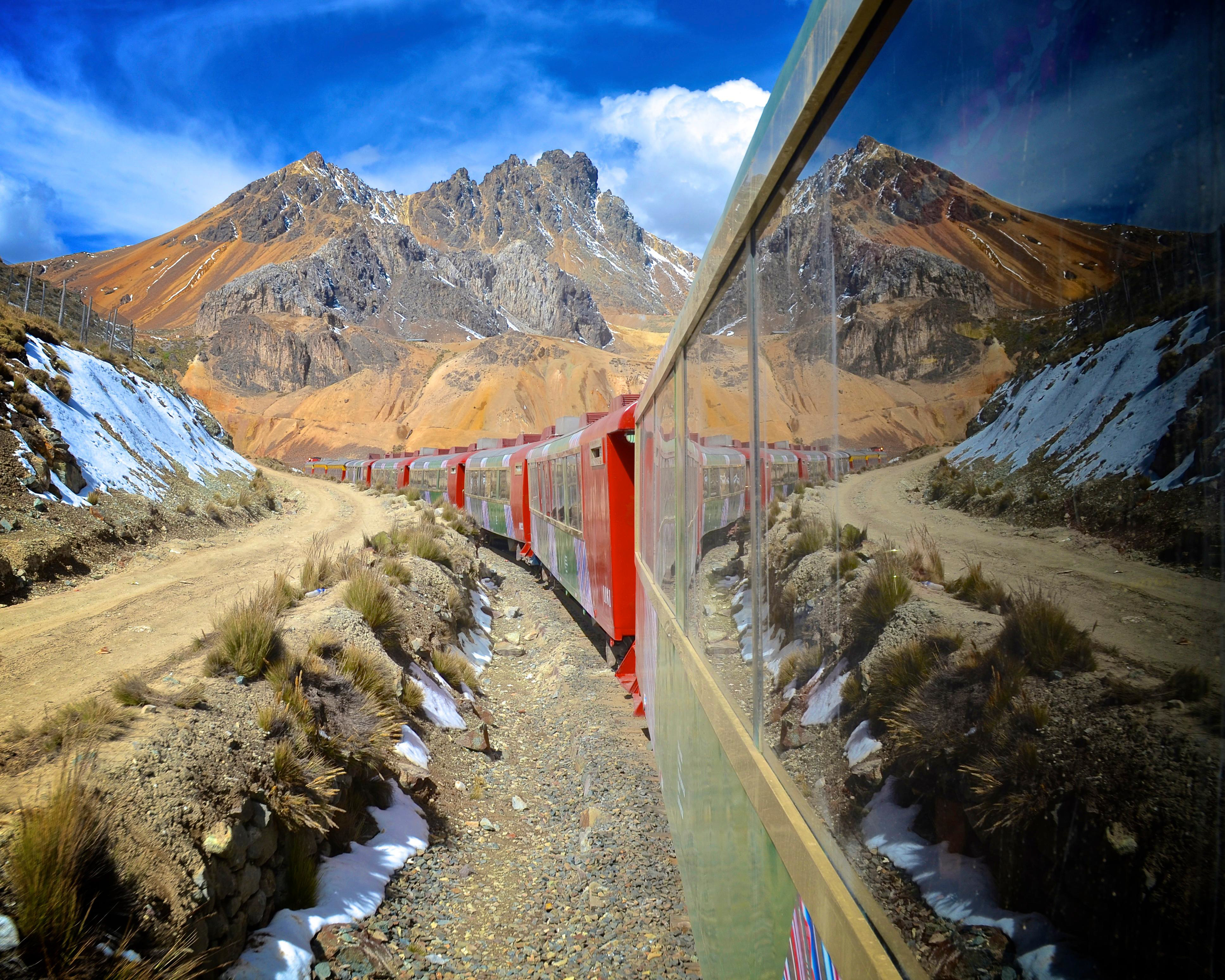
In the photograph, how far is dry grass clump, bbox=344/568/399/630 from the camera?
7711 millimetres

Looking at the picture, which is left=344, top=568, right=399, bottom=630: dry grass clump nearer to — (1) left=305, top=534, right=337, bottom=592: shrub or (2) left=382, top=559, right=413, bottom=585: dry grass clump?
(1) left=305, top=534, right=337, bottom=592: shrub

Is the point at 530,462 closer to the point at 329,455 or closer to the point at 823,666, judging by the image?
the point at 823,666

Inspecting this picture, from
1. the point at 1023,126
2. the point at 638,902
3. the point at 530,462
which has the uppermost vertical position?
the point at 1023,126

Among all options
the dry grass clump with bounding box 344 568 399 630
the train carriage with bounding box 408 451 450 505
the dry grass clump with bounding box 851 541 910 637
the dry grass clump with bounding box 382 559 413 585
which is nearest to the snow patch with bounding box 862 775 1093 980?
the dry grass clump with bounding box 851 541 910 637

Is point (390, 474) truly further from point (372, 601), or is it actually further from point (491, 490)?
point (372, 601)

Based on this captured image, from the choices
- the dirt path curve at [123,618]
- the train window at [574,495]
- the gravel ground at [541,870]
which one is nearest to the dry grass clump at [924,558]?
the gravel ground at [541,870]

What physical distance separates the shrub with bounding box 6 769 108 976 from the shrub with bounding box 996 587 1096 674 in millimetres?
3184

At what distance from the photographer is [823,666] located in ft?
4.83

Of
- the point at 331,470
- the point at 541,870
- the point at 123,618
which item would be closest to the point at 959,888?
the point at 541,870

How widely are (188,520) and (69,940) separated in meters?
16.0

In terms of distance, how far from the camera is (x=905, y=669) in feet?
3.71

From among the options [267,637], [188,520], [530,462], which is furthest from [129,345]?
[267,637]

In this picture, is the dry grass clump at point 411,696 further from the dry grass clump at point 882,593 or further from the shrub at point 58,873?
the dry grass clump at point 882,593

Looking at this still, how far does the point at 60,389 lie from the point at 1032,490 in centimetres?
2047
